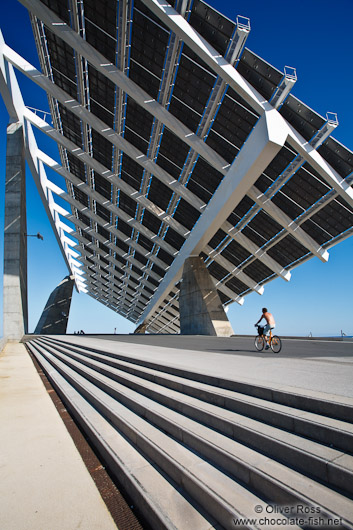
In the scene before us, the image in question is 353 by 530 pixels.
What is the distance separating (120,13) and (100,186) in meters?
13.6

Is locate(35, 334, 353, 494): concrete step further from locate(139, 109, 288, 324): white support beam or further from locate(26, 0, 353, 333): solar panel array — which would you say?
locate(26, 0, 353, 333): solar panel array

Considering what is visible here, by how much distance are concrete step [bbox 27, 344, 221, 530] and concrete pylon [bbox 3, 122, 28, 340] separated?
2100cm

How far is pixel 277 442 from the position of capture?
2.49 meters

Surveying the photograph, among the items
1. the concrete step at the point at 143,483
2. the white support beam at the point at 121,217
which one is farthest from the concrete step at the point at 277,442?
the white support beam at the point at 121,217

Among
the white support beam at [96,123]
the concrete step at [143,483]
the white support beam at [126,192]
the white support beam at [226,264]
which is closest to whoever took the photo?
the concrete step at [143,483]

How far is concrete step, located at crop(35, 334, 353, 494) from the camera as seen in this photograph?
208cm

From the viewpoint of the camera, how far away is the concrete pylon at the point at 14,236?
22188 millimetres

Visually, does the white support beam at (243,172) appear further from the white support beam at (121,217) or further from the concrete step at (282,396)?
the concrete step at (282,396)

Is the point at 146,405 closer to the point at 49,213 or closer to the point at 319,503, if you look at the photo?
the point at 319,503

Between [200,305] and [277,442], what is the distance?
2016 cm

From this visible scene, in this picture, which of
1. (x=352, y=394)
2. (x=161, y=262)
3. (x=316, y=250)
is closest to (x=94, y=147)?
(x=161, y=262)

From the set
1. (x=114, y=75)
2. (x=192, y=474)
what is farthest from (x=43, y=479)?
(x=114, y=75)

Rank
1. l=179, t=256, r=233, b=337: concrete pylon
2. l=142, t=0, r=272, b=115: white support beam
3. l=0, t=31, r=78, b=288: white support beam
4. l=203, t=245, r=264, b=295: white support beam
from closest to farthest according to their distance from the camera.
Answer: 1. l=142, t=0, r=272, b=115: white support beam
2. l=0, t=31, r=78, b=288: white support beam
3. l=179, t=256, r=233, b=337: concrete pylon
4. l=203, t=245, r=264, b=295: white support beam

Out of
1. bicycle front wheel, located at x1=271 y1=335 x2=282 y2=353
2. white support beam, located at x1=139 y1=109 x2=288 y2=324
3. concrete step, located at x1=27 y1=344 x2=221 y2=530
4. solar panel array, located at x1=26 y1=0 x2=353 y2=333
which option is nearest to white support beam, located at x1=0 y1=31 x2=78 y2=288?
solar panel array, located at x1=26 y1=0 x2=353 y2=333
